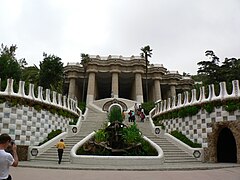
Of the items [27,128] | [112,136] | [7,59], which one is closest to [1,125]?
[27,128]

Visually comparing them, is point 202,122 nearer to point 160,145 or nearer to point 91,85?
point 160,145

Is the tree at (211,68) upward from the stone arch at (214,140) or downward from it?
upward

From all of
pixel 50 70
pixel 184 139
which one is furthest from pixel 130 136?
pixel 50 70

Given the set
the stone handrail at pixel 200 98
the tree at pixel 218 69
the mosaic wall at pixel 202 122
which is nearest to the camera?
the stone handrail at pixel 200 98

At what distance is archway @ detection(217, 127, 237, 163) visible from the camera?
15039 millimetres

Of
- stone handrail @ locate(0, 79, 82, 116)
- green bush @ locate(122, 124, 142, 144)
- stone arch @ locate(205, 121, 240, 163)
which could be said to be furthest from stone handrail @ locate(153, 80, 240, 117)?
stone handrail @ locate(0, 79, 82, 116)

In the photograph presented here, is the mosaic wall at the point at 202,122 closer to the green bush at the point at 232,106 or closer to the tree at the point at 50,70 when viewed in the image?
the green bush at the point at 232,106

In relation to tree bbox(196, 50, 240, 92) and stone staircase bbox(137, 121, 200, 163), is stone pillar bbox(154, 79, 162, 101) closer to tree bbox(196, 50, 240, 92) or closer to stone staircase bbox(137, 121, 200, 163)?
tree bbox(196, 50, 240, 92)

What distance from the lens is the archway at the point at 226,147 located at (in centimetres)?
1504

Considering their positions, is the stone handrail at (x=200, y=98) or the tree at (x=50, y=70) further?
the tree at (x=50, y=70)

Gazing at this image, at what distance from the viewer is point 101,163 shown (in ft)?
39.8

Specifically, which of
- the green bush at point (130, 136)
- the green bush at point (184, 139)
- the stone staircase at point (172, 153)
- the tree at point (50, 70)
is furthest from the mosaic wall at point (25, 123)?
the tree at point (50, 70)

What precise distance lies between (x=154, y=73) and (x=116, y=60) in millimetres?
7695

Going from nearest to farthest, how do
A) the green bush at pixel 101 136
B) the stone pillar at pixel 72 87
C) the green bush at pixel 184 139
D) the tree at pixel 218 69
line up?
1. the green bush at pixel 101 136
2. the green bush at pixel 184 139
3. the tree at pixel 218 69
4. the stone pillar at pixel 72 87
